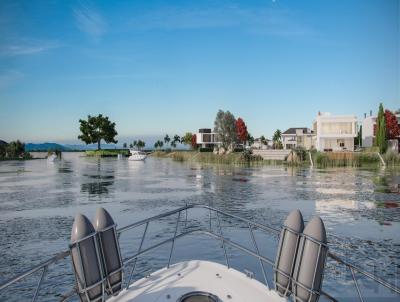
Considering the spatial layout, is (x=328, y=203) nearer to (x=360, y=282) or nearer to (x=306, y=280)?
(x=360, y=282)

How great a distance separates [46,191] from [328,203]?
21096 millimetres

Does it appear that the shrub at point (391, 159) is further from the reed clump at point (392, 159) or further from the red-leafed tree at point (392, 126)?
the red-leafed tree at point (392, 126)

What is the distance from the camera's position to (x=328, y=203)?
21.0m

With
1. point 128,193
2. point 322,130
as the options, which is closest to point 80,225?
point 128,193

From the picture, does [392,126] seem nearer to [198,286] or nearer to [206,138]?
[206,138]

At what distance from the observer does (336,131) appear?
6912cm

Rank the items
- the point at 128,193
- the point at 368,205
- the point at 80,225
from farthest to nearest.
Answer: the point at 128,193
the point at 368,205
the point at 80,225

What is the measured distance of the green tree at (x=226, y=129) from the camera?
338 ft

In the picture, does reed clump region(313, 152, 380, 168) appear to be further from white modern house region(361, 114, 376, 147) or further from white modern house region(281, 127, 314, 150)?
white modern house region(281, 127, 314, 150)

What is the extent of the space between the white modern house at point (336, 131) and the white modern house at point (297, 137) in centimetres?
2643

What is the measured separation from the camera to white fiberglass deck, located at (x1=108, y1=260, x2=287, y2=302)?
468 cm

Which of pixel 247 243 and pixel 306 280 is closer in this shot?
pixel 306 280

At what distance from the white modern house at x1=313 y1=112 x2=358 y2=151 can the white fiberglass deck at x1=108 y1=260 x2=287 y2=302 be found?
6836 centimetres

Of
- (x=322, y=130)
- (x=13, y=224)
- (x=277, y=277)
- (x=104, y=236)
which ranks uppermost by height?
(x=322, y=130)
